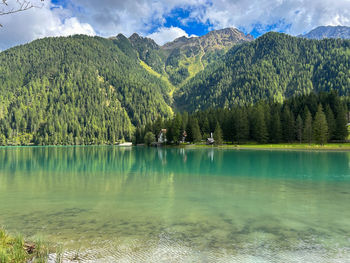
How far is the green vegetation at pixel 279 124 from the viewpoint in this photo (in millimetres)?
103688

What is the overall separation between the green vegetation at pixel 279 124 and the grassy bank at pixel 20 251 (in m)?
105

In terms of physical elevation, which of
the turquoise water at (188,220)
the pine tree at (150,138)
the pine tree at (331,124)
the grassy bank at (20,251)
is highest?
the pine tree at (331,124)

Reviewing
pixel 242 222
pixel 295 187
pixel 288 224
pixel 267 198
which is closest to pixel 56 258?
pixel 242 222

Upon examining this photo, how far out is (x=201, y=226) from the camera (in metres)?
15.4

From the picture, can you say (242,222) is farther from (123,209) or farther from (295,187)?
(295,187)

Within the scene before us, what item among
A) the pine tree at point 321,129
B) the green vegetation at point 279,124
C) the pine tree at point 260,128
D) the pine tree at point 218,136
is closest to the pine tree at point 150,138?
the green vegetation at point 279,124

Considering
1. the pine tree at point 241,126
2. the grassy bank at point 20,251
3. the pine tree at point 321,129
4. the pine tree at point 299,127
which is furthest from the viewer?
the pine tree at point 241,126

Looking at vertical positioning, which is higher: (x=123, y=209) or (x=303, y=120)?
(x=303, y=120)

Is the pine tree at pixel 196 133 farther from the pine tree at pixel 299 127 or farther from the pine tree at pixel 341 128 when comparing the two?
the pine tree at pixel 341 128

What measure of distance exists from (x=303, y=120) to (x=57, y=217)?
119 meters

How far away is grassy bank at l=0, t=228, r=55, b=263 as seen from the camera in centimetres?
1004

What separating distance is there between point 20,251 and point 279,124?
117683 mm

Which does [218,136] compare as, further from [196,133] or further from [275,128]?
[275,128]

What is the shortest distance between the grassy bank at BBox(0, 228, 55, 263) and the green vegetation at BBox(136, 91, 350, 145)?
105 metres
